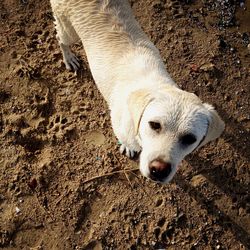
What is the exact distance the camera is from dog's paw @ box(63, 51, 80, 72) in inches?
256

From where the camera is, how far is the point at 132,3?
6.98 metres

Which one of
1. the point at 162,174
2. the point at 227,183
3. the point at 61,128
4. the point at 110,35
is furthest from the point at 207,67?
the point at 162,174

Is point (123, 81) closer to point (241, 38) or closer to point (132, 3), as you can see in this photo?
point (132, 3)

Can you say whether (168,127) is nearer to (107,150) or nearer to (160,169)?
(160,169)

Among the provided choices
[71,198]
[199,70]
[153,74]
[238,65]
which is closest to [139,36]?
[153,74]

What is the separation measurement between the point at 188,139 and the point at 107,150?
2354 millimetres

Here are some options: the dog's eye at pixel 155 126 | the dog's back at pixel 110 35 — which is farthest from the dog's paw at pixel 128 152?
the dog's eye at pixel 155 126

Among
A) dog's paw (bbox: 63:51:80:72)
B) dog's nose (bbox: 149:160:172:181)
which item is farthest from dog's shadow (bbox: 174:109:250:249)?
dog's paw (bbox: 63:51:80:72)

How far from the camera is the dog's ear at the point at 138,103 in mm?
4305

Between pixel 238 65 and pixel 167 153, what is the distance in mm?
3393

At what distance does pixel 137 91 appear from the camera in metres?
4.58

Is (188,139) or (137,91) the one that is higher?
(137,91)

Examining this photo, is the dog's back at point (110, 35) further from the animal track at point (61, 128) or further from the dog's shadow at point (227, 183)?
the dog's shadow at point (227, 183)

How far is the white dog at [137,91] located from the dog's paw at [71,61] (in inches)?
18.1
